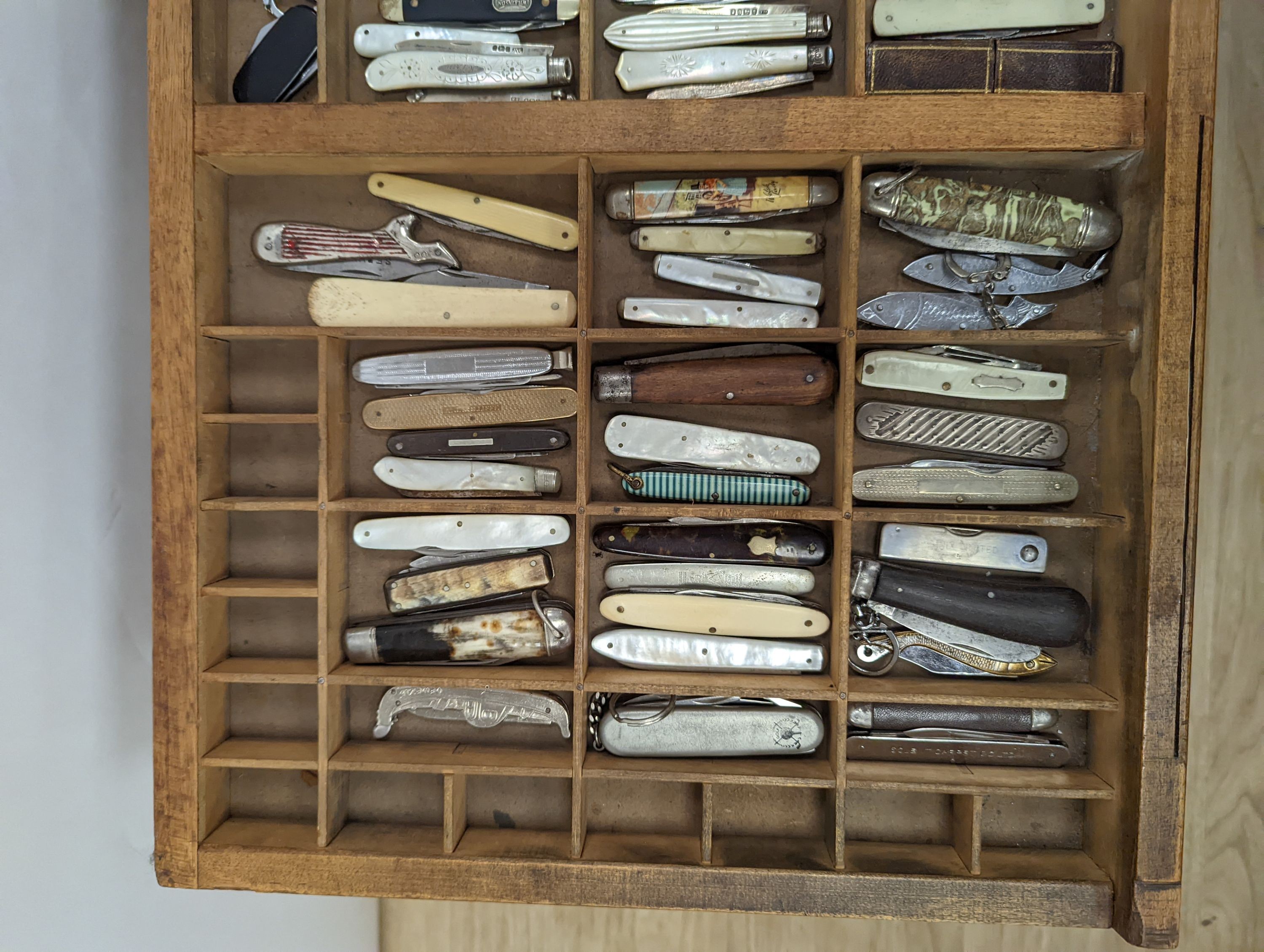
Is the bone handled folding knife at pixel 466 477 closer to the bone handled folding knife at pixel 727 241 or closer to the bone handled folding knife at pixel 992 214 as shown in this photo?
the bone handled folding knife at pixel 727 241

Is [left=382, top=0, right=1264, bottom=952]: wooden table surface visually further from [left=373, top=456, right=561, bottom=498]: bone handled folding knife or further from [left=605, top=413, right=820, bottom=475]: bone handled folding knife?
[left=373, top=456, right=561, bottom=498]: bone handled folding knife

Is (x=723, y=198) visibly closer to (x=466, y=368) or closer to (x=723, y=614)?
(x=466, y=368)

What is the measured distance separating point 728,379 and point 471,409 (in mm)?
478

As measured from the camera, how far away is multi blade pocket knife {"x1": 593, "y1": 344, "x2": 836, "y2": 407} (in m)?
1.34

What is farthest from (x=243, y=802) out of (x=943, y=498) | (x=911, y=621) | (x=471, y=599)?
(x=943, y=498)

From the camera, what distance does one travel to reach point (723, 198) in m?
1.34

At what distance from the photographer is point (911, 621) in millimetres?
1373

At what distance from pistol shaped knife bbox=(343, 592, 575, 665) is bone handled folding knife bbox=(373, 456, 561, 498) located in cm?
21

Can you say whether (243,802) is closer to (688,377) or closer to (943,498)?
(688,377)

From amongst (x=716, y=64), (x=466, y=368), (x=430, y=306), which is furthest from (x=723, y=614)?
(x=716, y=64)

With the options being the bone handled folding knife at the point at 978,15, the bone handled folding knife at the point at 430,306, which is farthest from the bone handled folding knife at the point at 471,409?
the bone handled folding knife at the point at 978,15

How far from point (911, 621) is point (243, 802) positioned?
52.7 inches

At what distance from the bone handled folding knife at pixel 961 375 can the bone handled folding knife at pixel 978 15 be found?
55cm

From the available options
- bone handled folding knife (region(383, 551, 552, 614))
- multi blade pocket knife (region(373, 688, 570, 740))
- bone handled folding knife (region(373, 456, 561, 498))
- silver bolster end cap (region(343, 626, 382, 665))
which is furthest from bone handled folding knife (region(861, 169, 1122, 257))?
silver bolster end cap (region(343, 626, 382, 665))
